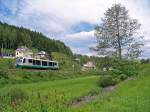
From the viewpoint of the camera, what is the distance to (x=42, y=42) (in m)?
186

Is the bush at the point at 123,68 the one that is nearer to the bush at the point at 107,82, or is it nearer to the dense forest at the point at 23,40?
the bush at the point at 107,82

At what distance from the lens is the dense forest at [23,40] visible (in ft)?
517

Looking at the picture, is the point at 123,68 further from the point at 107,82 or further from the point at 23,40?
the point at 23,40

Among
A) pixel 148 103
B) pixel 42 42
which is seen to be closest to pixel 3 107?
pixel 148 103

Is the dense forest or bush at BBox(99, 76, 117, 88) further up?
the dense forest

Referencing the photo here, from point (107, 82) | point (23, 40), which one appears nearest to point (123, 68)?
point (107, 82)

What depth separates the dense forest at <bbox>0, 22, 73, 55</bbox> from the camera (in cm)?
15762

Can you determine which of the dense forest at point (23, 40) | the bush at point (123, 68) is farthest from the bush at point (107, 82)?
the dense forest at point (23, 40)

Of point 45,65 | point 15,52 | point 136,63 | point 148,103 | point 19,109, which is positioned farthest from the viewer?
point 15,52

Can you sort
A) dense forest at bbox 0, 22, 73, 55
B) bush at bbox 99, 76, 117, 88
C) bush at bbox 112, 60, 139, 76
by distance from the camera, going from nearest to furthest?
bush at bbox 99, 76, 117, 88 < bush at bbox 112, 60, 139, 76 < dense forest at bbox 0, 22, 73, 55

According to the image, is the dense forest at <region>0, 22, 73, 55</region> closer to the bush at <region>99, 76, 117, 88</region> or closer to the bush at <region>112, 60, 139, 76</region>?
the bush at <region>112, 60, 139, 76</region>

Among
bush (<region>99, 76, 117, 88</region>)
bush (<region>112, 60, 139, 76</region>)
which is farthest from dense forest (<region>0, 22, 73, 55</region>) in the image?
bush (<region>99, 76, 117, 88</region>)

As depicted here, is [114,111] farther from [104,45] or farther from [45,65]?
[45,65]

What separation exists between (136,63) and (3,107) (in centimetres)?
3854
